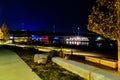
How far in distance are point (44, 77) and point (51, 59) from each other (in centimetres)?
413

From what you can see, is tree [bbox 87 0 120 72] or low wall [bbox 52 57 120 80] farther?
tree [bbox 87 0 120 72]

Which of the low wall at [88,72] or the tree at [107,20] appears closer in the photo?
the low wall at [88,72]

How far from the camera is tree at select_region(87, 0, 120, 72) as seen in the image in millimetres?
9825

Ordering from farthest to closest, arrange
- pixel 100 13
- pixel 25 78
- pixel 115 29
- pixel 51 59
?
pixel 51 59 < pixel 100 13 < pixel 115 29 < pixel 25 78

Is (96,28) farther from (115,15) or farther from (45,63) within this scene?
(45,63)

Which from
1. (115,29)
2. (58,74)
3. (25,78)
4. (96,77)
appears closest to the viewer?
(96,77)

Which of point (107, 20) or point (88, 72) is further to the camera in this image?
point (107, 20)

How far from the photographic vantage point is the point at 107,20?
10.1 metres

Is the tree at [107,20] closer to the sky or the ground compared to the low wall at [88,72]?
closer to the sky

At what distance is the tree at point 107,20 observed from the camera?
32.2 ft

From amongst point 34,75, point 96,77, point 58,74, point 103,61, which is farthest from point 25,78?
point 103,61

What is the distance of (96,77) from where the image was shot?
23.2 ft

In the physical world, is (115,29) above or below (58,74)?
above

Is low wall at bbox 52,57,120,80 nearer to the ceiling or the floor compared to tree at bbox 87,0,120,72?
nearer to the floor
